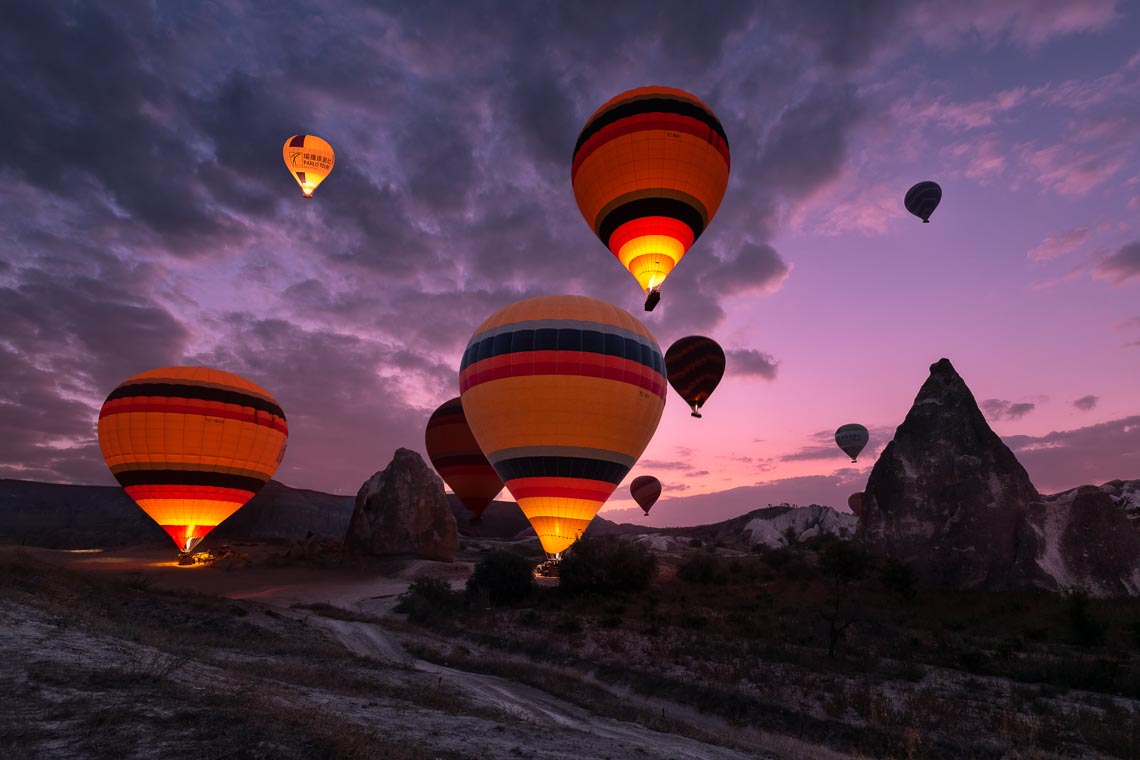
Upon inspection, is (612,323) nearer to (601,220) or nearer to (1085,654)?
(601,220)

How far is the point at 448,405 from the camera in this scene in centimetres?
5281

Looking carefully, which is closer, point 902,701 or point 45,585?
point 902,701

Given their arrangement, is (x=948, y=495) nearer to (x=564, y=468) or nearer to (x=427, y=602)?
(x=564, y=468)

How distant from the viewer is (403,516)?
141 ft

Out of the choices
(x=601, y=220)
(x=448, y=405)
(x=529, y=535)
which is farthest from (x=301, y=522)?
(x=601, y=220)

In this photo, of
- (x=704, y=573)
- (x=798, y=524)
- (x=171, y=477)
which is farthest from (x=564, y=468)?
(x=798, y=524)

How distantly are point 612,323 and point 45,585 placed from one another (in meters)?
21.8

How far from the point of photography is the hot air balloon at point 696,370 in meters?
50.4

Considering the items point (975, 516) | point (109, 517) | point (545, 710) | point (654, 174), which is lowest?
point (545, 710)

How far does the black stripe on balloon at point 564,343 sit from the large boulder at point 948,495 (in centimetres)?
1336

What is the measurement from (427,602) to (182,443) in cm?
2017

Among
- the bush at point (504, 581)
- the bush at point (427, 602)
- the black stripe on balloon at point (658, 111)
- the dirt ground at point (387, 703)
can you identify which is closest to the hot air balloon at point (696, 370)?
the black stripe on balloon at point (658, 111)

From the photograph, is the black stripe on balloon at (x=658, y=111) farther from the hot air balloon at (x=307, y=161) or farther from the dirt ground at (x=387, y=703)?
the dirt ground at (x=387, y=703)

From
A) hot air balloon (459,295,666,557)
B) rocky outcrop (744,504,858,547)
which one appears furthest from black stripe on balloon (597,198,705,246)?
rocky outcrop (744,504,858,547)
